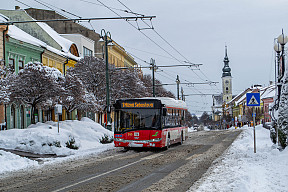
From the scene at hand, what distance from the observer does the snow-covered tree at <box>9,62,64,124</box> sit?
2602 centimetres

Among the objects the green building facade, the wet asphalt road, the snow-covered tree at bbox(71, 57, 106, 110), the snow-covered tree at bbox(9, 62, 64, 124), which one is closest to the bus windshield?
the wet asphalt road

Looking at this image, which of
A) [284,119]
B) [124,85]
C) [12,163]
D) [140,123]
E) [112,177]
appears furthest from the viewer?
[124,85]

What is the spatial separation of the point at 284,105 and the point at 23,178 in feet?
32.2

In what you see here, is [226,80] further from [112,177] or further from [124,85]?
[112,177]

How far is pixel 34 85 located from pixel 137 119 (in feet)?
25.8

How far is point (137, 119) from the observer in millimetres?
21922

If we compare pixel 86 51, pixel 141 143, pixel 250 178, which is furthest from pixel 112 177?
pixel 86 51

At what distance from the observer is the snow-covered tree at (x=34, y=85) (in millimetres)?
26016

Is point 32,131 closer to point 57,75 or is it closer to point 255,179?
point 57,75

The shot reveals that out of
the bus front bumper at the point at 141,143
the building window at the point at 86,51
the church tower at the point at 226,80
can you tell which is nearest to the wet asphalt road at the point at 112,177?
the bus front bumper at the point at 141,143

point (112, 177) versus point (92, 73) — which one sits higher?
point (92, 73)

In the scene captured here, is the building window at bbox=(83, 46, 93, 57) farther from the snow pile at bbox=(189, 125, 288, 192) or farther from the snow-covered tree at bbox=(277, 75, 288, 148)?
the snow pile at bbox=(189, 125, 288, 192)

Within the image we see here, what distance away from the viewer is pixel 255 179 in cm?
1046

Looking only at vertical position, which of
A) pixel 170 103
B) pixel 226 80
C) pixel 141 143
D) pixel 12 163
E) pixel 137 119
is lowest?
pixel 12 163
